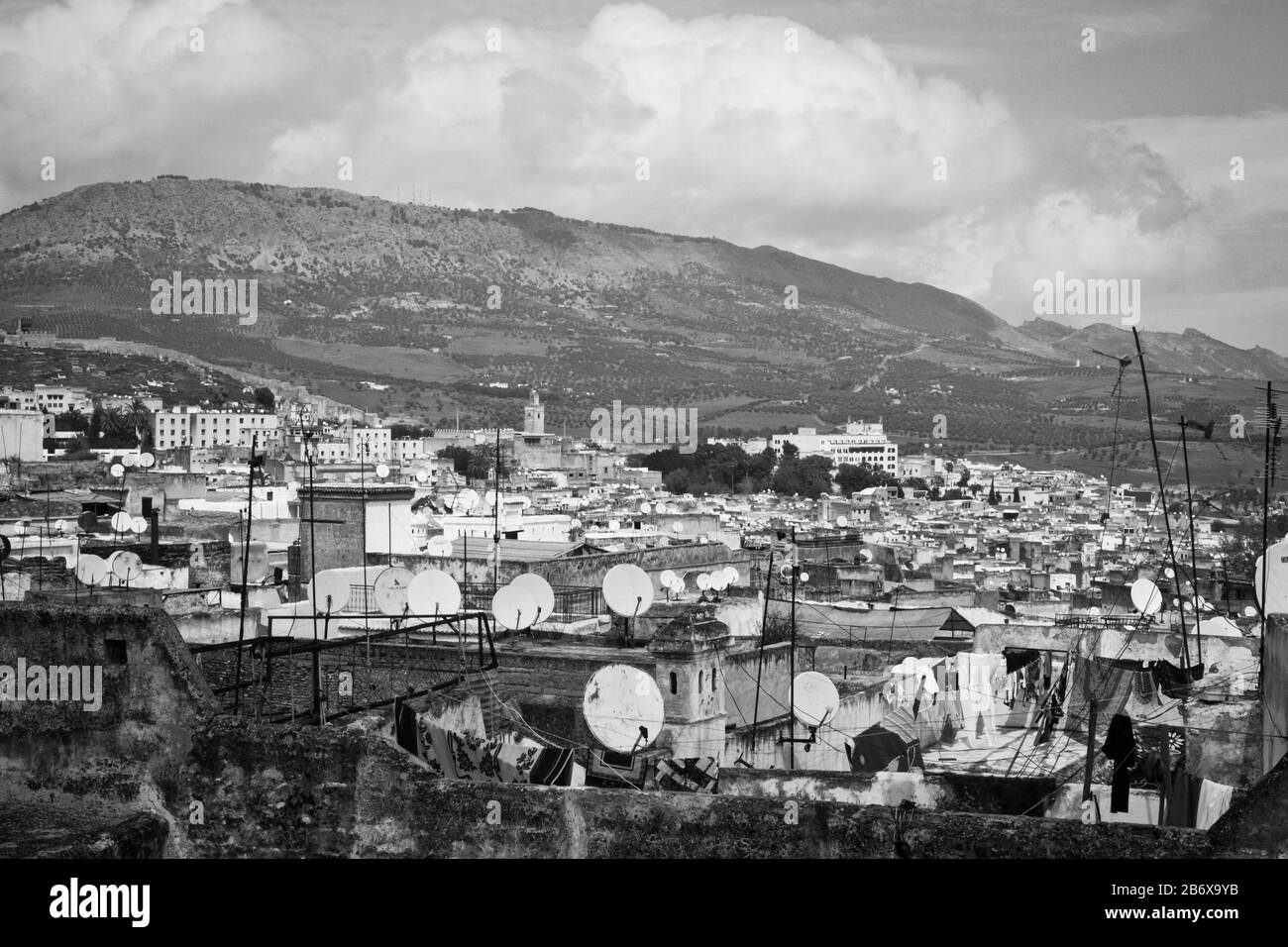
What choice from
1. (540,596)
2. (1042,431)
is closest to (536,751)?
(540,596)

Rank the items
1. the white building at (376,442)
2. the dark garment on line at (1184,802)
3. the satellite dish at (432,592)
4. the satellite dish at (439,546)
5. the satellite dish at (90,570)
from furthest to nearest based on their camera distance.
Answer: the white building at (376,442) < the satellite dish at (439,546) < the satellite dish at (90,570) < the satellite dish at (432,592) < the dark garment on line at (1184,802)

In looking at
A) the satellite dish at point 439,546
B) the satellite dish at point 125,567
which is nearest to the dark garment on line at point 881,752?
the satellite dish at point 125,567

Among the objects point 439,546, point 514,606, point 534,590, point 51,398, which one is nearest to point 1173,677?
point 534,590

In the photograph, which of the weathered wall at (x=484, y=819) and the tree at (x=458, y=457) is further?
the tree at (x=458, y=457)

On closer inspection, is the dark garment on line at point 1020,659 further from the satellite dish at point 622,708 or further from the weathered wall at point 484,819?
the weathered wall at point 484,819

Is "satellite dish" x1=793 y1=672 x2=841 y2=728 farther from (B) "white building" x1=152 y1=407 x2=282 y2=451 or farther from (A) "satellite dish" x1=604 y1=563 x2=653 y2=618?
(B) "white building" x1=152 y1=407 x2=282 y2=451

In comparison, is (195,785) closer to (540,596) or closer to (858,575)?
(540,596)

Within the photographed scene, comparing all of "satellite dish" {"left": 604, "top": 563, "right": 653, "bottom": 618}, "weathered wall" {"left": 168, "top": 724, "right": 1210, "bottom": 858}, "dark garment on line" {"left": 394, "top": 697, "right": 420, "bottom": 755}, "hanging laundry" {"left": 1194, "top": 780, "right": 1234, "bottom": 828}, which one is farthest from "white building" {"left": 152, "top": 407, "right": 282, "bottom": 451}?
"hanging laundry" {"left": 1194, "top": 780, "right": 1234, "bottom": 828}

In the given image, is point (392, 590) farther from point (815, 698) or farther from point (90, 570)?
point (90, 570)
